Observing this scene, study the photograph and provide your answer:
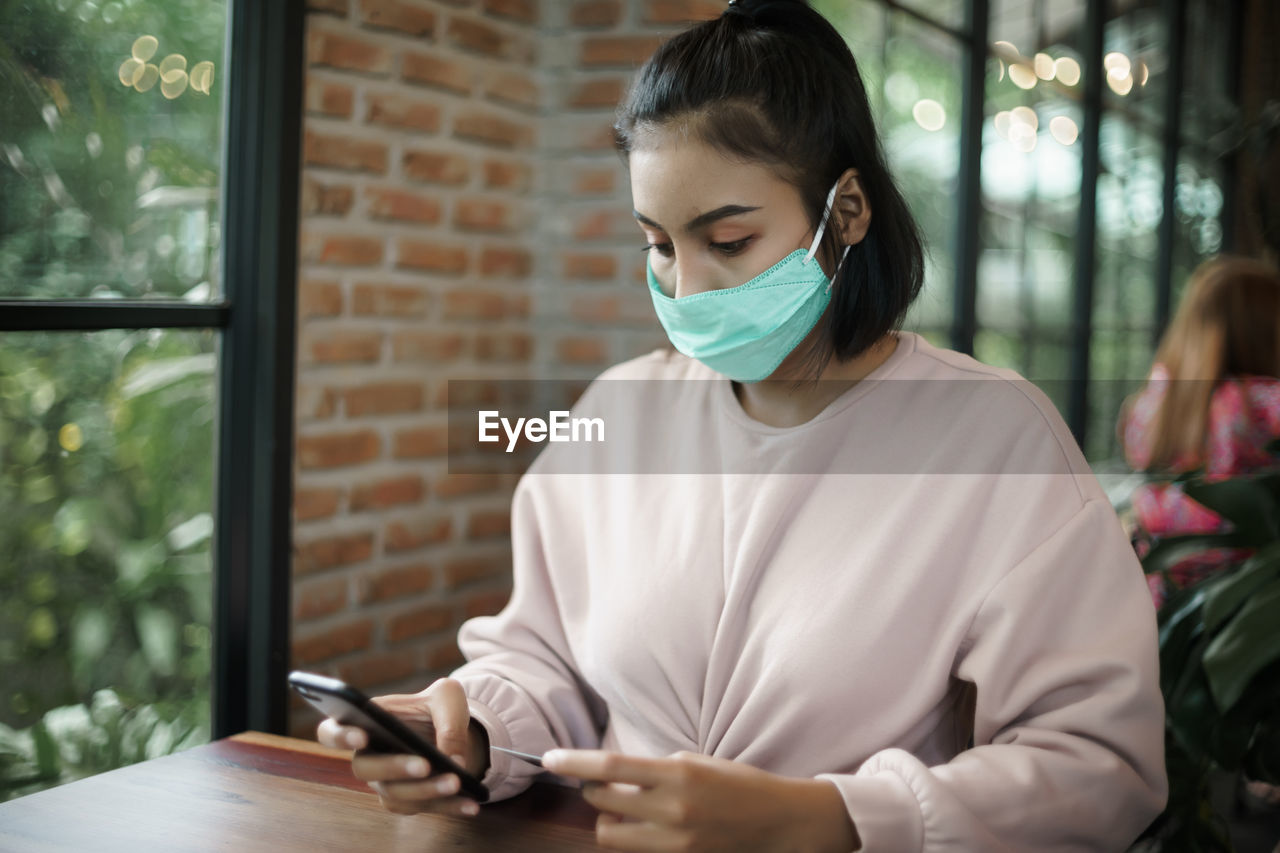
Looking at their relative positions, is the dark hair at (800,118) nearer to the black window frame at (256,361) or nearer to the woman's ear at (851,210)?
the woman's ear at (851,210)

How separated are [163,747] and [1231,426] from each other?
232 centimetres

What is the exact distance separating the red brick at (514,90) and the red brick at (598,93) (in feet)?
0.25

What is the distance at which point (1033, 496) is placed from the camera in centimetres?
103

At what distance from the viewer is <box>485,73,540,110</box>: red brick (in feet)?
7.25

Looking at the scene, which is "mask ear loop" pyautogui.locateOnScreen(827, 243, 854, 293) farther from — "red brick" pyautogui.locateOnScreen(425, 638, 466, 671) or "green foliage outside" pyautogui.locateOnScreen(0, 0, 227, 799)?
"red brick" pyautogui.locateOnScreen(425, 638, 466, 671)

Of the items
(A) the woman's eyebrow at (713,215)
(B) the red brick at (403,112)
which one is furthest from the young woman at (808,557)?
(B) the red brick at (403,112)

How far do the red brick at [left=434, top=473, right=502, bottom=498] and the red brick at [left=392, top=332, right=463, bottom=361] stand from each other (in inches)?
9.0

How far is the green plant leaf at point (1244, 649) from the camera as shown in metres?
1.19

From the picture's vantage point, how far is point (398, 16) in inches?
77.3

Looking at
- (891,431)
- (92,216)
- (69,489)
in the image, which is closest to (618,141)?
(891,431)

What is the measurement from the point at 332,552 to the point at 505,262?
686 mm

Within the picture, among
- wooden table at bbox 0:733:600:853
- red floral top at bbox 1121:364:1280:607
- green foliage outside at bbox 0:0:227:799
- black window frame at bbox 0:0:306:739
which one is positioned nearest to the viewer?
wooden table at bbox 0:733:600:853

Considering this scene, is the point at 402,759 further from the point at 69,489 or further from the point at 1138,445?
the point at 1138,445

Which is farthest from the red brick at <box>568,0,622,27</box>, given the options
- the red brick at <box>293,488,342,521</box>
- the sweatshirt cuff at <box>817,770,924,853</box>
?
the sweatshirt cuff at <box>817,770,924,853</box>
